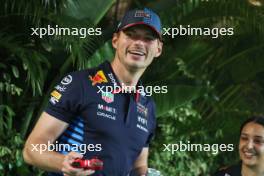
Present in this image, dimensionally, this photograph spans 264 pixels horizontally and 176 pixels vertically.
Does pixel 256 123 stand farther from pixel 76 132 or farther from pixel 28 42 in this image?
pixel 28 42

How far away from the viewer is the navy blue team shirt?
7.04ft

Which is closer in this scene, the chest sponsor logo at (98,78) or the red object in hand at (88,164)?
the red object in hand at (88,164)

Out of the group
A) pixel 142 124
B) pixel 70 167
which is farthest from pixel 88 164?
pixel 142 124

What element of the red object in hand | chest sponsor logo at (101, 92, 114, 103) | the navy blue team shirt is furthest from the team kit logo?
the red object in hand

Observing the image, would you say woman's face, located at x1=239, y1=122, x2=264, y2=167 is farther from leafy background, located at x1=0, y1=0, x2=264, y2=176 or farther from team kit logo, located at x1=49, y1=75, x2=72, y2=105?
leafy background, located at x1=0, y1=0, x2=264, y2=176

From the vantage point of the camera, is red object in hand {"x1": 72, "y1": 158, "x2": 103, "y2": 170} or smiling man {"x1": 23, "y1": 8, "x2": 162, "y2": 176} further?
smiling man {"x1": 23, "y1": 8, "x2": 162, "y2": 176}

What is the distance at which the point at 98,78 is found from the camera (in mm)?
2256

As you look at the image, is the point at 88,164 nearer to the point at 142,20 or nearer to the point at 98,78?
the point at 98,78

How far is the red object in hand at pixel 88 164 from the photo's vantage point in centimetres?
188

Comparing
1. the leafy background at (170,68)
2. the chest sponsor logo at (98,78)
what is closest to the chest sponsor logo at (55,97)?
the chest sponsor logo at (98,78)

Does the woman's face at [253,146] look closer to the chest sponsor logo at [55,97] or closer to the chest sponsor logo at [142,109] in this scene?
the chest sponsor logo at [142,109]

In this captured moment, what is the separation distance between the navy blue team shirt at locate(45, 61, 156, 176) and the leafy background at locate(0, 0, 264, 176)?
3.15 ft

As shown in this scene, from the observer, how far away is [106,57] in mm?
3414

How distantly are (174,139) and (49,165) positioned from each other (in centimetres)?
184
